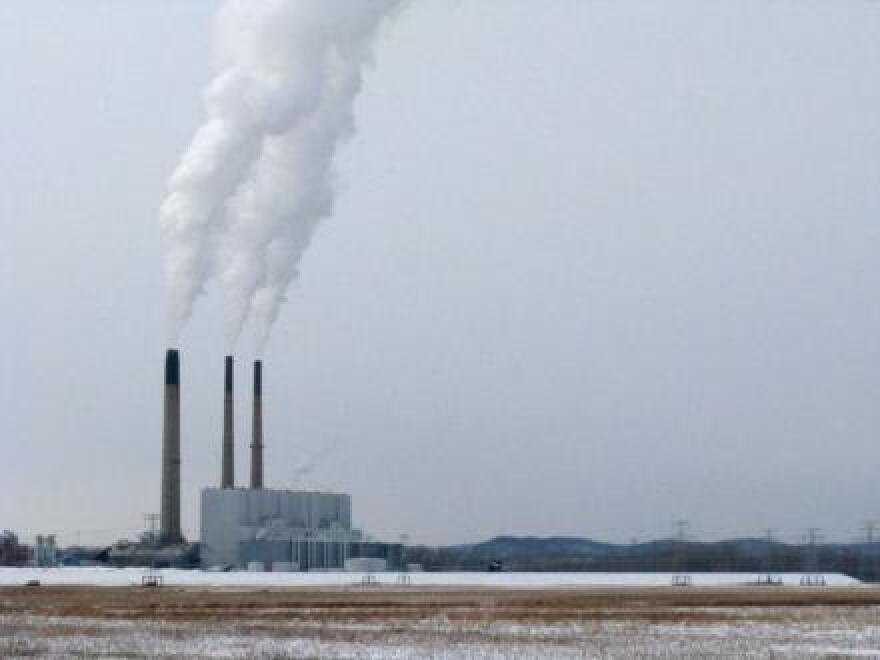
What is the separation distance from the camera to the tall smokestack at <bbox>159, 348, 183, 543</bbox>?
133 m

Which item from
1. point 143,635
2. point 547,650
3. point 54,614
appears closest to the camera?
point 547,650

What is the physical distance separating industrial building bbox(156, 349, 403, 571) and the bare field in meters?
65.1

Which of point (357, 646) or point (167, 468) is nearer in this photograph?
point (357, 646)

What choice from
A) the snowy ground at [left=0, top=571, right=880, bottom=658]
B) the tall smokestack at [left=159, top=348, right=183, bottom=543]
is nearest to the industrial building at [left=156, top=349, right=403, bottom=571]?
the tall smokestack at [left=159, top=348, right=183, bottom=543]

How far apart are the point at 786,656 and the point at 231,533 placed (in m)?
111

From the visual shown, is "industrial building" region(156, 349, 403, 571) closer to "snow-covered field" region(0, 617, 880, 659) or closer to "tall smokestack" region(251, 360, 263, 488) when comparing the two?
"tall smokestack" region(251, 360, 263, 488)

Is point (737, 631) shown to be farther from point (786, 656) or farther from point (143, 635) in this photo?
point (143, 635)

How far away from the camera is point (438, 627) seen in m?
46.6

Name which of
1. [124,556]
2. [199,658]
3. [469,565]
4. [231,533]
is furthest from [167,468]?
[199,658]

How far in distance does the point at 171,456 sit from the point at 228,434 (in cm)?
619

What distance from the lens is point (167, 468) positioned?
137 meters

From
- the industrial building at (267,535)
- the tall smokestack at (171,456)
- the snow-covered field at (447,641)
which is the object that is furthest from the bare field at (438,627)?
the industrial building at (267,535)

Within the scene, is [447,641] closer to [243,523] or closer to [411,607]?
→ [411,607]

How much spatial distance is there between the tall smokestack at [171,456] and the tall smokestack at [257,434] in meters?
7.50
